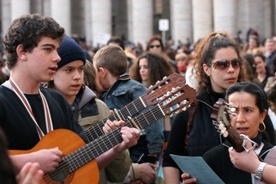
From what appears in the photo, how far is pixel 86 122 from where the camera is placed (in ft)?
23.7

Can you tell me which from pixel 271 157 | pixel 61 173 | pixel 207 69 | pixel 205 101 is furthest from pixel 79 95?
pixel 271 157

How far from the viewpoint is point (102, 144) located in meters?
5.88

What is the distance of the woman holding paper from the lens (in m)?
5.93

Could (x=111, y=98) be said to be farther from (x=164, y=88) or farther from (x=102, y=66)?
(x=164, y=88)

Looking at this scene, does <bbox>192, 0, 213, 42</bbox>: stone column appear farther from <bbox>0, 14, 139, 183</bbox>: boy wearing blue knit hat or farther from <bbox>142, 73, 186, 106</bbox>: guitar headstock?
<bbox>0, 14, 139, 183</bbox>: boy wearing blue knit hat

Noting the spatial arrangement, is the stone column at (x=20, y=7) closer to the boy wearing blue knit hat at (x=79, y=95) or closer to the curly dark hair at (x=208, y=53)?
the boy wearing blue knit hat at (x=79, y=95)

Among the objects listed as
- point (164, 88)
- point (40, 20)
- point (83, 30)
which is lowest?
point (83, 30)

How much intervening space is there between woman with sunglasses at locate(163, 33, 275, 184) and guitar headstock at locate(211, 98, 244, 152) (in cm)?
119

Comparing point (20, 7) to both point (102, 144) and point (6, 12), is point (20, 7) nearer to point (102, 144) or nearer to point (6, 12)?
point (6, 12)

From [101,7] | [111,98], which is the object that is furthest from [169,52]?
[101,7]

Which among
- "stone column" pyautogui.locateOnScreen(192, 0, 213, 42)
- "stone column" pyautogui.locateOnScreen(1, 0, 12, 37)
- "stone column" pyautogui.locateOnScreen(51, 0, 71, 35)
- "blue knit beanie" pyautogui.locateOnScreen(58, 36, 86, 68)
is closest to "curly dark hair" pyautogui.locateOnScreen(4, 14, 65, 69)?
"blue knit beanie" pyautogui.locateOnScreen(58, 36, 86, 68)

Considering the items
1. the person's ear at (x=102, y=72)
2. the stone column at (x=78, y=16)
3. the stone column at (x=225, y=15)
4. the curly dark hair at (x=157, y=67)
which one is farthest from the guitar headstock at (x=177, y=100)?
the stone column at (x=78, y=16)

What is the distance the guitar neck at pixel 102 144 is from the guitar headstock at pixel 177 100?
2.1 inches

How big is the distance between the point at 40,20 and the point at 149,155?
336 cm
